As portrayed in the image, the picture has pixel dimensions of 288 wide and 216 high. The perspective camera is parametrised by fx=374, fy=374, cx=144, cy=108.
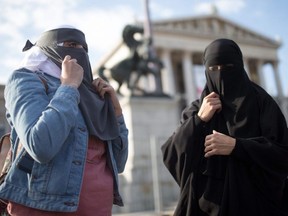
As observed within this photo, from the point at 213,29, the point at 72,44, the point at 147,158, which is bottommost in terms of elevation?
the point at 147,158

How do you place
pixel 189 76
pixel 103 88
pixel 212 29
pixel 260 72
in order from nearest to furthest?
pixel 103 88 < pixel 189 76 < pixel 212 29 < pixel 260 72

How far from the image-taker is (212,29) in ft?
148

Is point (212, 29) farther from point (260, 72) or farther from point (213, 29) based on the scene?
point (260, 72)

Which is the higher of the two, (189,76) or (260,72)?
(189,76)

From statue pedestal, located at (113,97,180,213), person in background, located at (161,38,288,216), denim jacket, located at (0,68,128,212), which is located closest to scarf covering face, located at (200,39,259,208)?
person in background, located at (161,38,288,216)

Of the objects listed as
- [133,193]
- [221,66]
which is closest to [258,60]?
[133,193]

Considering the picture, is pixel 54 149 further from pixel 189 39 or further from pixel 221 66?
pixel 189 39

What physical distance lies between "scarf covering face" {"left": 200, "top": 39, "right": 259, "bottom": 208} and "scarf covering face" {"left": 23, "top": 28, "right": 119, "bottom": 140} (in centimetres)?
57

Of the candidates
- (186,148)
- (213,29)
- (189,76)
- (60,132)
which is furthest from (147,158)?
(213,29)

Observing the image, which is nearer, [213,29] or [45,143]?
[45,143]

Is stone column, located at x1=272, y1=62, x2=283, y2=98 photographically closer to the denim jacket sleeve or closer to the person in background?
the person in background

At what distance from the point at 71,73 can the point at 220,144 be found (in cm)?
82

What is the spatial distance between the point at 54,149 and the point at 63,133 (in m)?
0.08

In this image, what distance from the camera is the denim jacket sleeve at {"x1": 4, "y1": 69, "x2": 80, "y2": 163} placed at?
1521 millimetres
